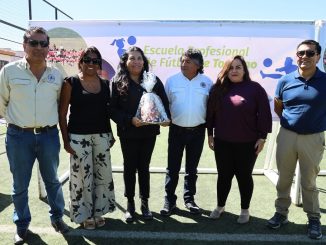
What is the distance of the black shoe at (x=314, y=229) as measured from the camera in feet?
12.1

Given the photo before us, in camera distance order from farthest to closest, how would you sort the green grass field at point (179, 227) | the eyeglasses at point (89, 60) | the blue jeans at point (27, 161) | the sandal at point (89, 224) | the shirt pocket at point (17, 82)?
1. the sandal at point (89, 224)
2. the green grass field at point (179, 227)
3. the eyeglasses at point (89, 60)
4. the blue jeans at point (27, 161)
5. the shirt pocket at point (17, 82)

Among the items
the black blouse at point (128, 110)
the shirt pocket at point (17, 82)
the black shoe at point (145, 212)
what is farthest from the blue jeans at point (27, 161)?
the black shoe at point (145, 212)

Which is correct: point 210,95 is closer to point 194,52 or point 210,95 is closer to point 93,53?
point 194,52

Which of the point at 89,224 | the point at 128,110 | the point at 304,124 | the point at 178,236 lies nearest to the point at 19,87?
the point at 128,110

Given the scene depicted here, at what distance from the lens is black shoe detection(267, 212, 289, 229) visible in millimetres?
3930

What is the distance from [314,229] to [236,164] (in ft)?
3.65

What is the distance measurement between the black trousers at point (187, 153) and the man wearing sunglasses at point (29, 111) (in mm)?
1419

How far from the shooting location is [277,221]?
396cm

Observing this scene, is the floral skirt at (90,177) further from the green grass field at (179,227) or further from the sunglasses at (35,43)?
the sunglasses at (35,43)

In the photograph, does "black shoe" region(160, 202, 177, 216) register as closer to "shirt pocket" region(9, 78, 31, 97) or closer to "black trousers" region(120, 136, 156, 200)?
"black trousers" region(120, 136, 156, 200)

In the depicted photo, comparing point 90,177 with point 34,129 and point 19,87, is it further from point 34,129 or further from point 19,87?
point 19,87

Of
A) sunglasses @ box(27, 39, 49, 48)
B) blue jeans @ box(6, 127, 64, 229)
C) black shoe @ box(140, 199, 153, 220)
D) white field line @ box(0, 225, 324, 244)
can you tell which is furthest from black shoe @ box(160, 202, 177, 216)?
sunglasses @ box(27, 39, 49, 48)

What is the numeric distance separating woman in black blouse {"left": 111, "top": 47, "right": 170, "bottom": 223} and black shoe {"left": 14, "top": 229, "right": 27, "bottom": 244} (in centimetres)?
123

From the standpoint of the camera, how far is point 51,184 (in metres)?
3.69
